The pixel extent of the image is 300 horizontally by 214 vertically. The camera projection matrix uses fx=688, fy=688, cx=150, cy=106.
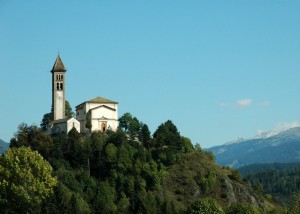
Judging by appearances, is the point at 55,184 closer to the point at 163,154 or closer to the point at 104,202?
the point at 104,202

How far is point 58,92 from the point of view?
114 meters

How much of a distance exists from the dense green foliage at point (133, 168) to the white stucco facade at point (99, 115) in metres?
1.91

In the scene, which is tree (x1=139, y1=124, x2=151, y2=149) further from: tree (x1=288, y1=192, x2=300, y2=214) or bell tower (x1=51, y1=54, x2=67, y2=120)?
tree (x1=288, y1=192, x2=300, y2=214)

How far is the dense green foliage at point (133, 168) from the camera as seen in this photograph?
93.4 metres

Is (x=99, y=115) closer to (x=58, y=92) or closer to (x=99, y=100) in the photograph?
(x=99, y=100)

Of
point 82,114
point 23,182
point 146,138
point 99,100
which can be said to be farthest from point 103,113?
point 23,182

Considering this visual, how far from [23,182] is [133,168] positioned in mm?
25917

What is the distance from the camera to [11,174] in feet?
258

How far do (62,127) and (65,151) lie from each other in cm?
855

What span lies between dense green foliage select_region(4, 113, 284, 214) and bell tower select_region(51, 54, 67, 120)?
7019mm

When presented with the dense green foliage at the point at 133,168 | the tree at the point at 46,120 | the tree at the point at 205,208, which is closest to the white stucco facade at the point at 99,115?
the dense green foliage at the point at 133,168

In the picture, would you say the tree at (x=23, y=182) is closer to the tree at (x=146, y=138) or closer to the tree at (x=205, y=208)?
the tree at (x=205, y=208)

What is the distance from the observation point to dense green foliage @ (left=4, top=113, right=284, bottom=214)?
3679 inches

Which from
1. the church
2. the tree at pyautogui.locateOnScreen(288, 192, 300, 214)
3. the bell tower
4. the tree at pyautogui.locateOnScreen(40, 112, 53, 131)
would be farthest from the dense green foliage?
the tree at pyautogui.locateOnScreen(40, 112, 53, 131)
